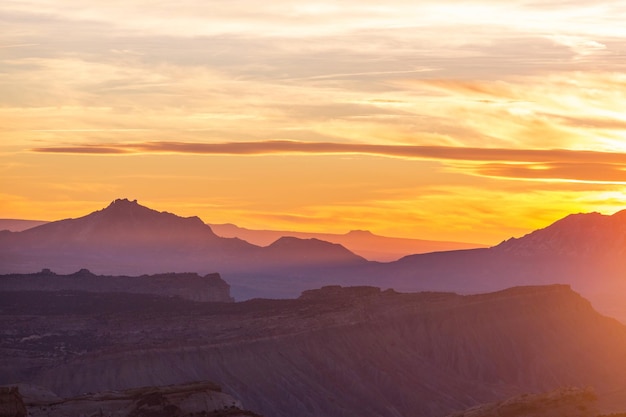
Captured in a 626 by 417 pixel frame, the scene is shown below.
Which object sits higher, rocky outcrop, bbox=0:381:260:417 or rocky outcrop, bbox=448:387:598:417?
rocky outcrop, bbox=0:381:260:417

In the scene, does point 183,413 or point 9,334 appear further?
point 9,334

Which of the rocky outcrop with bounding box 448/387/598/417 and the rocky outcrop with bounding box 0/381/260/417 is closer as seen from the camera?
the rocky outcrop with bounding box 0/381/260/417

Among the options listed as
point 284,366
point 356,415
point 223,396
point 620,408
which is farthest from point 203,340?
point 223,396

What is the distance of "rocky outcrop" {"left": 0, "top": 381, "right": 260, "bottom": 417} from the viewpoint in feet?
388

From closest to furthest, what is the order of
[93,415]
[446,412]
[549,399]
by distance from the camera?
[93,415]
[549,399]
[446,412]

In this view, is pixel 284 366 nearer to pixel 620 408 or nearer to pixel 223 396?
pixel 620 408

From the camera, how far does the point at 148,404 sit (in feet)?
397

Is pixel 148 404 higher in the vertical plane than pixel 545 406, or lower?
higher

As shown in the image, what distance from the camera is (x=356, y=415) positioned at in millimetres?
188500

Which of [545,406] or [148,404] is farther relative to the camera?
[545,406]

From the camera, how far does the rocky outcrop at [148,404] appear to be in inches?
4660

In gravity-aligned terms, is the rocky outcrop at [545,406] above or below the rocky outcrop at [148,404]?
below

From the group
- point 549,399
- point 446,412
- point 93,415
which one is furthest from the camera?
point 446,412

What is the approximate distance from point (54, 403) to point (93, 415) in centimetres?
384
